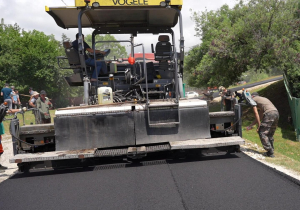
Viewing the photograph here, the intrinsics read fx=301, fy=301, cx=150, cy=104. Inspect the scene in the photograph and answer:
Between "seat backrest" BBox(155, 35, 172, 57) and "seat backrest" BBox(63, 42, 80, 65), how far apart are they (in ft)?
5.41

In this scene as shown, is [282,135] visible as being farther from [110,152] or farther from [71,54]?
[71,54]

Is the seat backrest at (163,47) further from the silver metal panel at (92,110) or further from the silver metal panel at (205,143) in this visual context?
the silver metal panel at (205,143)

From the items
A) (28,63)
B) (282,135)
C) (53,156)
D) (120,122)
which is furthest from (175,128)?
(28,63)

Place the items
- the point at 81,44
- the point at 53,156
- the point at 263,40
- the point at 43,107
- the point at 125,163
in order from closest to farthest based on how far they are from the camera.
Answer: the point at 53,156, the point at 81,44, the point at 125,163, the point at 43,107, the point at 263,40

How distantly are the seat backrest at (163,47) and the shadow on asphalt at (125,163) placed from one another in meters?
2.07

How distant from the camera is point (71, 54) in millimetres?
6078

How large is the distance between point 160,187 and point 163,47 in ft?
9.98

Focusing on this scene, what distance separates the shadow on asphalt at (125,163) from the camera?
5.61 m

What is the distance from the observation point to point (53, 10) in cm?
567

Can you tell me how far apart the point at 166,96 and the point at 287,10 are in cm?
879

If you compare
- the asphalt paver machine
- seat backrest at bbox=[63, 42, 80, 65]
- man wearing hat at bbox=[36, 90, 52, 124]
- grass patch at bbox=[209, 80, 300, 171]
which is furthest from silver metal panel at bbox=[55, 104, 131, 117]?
man wearing hat at bbox=[36, 90, 52, 124]

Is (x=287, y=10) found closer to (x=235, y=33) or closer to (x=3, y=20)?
(x=235, y=33)

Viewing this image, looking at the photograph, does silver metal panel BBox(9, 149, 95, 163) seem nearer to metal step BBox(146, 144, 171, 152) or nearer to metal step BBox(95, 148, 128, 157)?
metal step BBox(95, 148, 128, 157)

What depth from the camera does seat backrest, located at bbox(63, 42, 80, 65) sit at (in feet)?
19.7
